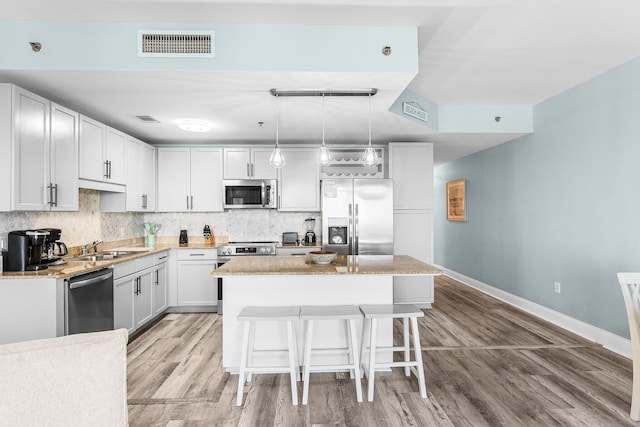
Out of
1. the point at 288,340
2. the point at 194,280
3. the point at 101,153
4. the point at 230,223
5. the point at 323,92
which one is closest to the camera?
the point at 288,340

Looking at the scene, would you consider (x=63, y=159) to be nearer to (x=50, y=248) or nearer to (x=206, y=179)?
(x=50, y=248)

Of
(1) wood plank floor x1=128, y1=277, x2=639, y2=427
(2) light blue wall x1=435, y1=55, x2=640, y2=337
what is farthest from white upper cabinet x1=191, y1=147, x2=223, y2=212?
(2) light blue wall x1=435, y1=55, x2=640, y2=337

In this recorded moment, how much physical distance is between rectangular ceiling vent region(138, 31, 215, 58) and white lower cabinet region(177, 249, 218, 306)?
2.72 metres

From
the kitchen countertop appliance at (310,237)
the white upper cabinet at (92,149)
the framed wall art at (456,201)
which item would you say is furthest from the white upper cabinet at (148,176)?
the framed wall art at (456,201)

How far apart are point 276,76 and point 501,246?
4268 mm

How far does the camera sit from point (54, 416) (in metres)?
1.09

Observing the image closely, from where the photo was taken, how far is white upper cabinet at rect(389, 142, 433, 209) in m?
5.09

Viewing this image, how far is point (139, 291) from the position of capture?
3.94 m

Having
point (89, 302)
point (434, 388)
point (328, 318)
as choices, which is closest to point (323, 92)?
point (328, 318)

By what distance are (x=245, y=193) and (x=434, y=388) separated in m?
3.41

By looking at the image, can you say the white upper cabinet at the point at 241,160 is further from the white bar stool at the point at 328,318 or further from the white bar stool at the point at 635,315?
the white bar stool at the point at 635,315

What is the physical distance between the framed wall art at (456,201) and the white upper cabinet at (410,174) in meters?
1.83

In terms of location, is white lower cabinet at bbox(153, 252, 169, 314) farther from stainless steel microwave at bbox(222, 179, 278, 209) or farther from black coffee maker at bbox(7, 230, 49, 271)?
black coffee maker at bbox(7, 230, 49, 271)

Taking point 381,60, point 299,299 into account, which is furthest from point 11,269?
point 381,60
